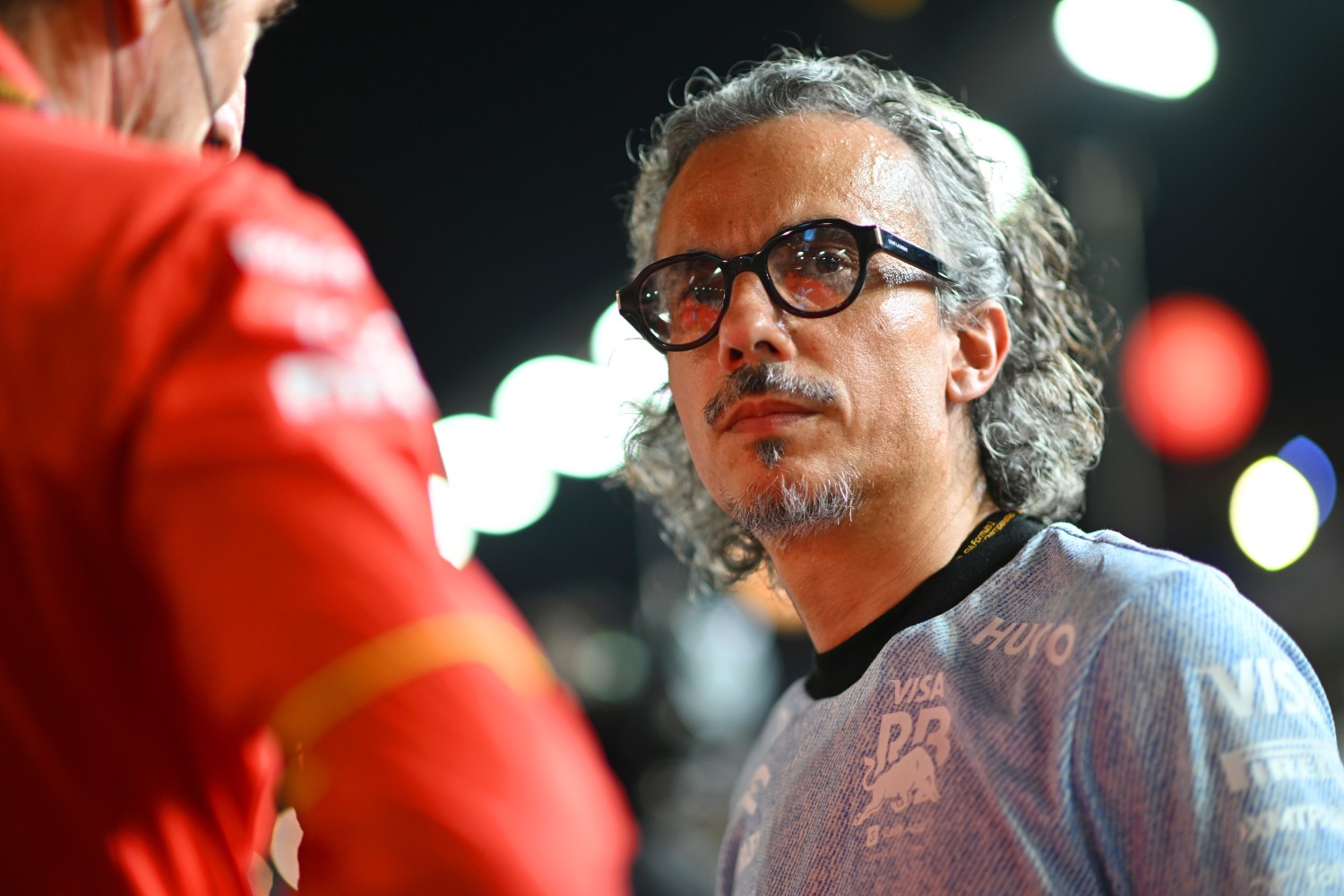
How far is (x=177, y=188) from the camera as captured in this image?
2.21ft

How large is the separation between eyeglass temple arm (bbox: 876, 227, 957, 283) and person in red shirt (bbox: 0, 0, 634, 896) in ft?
3.83

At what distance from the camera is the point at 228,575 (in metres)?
0.58

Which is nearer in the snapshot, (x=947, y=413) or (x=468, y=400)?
(x=947, y=413)

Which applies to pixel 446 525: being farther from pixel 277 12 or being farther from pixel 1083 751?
pixel 1083 751

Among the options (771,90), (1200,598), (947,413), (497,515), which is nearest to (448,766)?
(1200,598)

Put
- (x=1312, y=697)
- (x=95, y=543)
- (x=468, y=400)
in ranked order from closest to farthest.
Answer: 1. (x=95, y=543)
2. (x=1312, y=697)
3. (x=468, y=400)

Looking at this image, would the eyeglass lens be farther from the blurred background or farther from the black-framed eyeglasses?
the blurred background

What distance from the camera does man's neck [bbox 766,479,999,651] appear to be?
1681 mm

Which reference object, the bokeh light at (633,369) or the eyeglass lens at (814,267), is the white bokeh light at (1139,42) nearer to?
the bokeh light at (633,369)

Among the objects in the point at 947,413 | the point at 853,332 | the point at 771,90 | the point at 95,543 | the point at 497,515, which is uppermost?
the point at 771,90

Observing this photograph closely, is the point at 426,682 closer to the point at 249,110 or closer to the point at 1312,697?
the point at 1312,697

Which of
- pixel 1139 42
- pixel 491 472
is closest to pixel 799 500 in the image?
pixel 1139 42

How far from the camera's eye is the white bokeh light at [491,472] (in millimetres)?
11539

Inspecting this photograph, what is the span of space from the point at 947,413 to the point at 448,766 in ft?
4.62
